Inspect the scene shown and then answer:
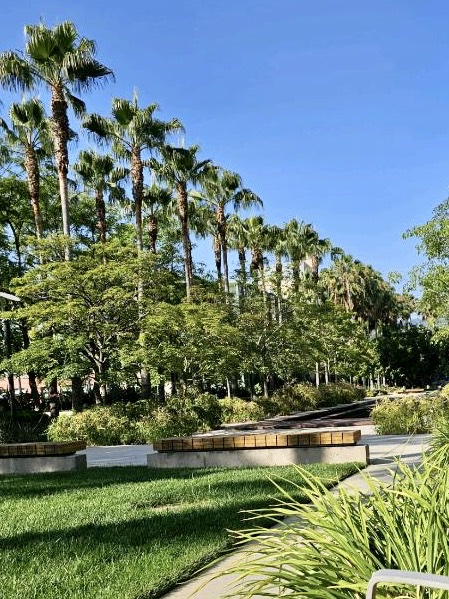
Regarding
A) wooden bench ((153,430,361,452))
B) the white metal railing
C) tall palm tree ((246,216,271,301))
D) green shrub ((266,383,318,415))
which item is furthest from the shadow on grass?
tall palm tree ((246,216,271,301))

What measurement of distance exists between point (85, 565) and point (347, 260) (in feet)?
186

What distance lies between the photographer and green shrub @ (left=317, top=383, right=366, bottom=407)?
3438cm

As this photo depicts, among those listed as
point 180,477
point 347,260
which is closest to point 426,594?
point 180,477

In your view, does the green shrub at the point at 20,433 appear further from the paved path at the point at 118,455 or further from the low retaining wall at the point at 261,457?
the low retaining wall at the point at 261,457

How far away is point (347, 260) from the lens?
59562 millimetres

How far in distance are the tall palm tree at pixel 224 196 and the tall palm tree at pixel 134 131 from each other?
7329mm

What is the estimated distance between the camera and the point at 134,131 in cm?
2442

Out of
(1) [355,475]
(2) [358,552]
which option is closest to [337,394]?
(1) [355,475]

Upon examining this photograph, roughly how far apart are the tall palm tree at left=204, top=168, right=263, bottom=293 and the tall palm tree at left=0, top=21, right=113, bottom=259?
39.5 feet

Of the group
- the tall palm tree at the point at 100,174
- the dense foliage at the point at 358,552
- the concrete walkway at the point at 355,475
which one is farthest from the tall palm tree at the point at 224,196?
the dense foliage at the point at 358,552

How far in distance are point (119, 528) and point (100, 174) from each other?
2325 cm

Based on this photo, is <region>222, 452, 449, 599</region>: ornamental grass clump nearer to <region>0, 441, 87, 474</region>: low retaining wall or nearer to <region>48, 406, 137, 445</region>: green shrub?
<region>0, 441, 87, 474</region>: low retaining wall

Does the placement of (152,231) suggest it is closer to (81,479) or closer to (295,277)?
(295,277)

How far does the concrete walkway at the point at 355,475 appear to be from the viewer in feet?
13.8
